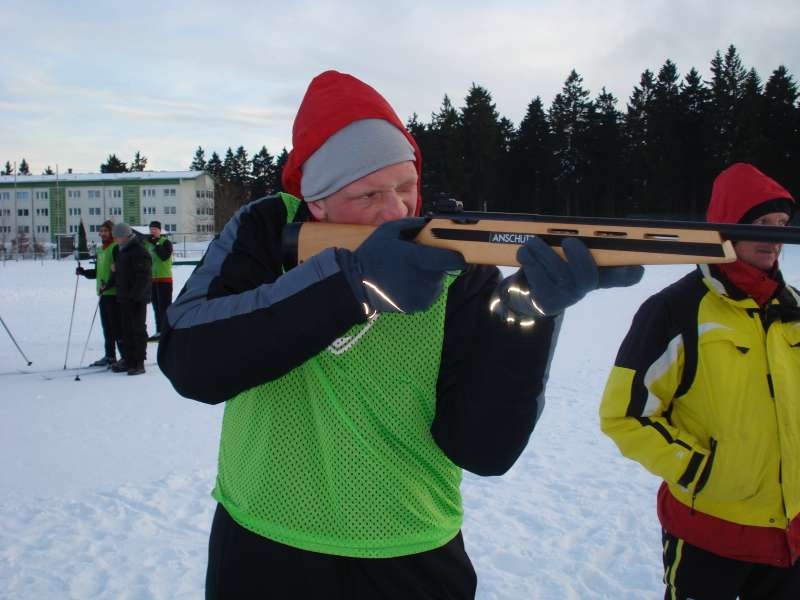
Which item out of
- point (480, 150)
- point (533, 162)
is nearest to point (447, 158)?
point (480, 150)

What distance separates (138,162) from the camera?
116875 millimetres

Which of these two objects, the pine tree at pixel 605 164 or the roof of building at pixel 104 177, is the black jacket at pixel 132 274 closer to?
the pine tree at pixel 605 164

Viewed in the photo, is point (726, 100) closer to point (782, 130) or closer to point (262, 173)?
point (782, 130)

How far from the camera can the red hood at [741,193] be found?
8.36ft

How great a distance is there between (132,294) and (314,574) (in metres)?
7.63

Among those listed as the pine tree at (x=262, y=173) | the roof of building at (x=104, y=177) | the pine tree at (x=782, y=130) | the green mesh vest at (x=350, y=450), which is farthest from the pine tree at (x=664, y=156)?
the roof of building at (x=104, y=177)

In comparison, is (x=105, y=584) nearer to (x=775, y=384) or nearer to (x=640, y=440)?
(x=640, y=440)

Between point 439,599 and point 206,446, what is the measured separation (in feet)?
14.5

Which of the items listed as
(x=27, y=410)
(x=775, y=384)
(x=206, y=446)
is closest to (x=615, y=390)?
(x=775, y=384)

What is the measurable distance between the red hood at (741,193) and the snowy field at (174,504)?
193cm

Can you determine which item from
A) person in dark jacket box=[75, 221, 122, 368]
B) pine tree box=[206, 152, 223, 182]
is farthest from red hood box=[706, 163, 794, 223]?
pine tree box=[206, 152, 223, 182]

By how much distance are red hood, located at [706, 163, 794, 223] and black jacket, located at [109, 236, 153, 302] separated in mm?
7287

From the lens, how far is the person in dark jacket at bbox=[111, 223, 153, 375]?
8.36 metres

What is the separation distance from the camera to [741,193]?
258 centimetres
